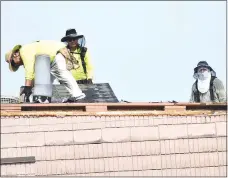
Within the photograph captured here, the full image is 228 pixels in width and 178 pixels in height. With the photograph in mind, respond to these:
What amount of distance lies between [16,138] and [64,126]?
0.58m

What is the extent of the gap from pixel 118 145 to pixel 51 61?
161 cm

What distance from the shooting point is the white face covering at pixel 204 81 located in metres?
8.80

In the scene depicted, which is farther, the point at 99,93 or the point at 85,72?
the point at 85,72

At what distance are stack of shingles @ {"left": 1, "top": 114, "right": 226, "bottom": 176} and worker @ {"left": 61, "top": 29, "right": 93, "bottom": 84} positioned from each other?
1.69 meters

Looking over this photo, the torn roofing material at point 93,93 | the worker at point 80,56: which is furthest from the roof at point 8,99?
the worker at point 80,56

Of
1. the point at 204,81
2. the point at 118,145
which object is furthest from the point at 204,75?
the point at 118,145

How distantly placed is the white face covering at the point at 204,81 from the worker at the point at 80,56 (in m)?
1.61

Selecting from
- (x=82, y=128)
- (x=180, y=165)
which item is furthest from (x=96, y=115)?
(x=180, y=165)

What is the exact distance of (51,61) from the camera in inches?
316

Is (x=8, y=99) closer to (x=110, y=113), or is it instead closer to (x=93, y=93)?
(x=93, y=93)

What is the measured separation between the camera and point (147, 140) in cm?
725

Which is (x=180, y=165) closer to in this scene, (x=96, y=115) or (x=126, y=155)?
(x=126, y=155)

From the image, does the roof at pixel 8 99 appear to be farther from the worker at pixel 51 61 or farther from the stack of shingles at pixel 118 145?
the stack of shingles at pixel 118 145

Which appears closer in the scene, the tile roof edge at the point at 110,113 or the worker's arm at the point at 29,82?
the tile roof edge at the point at 110,113
